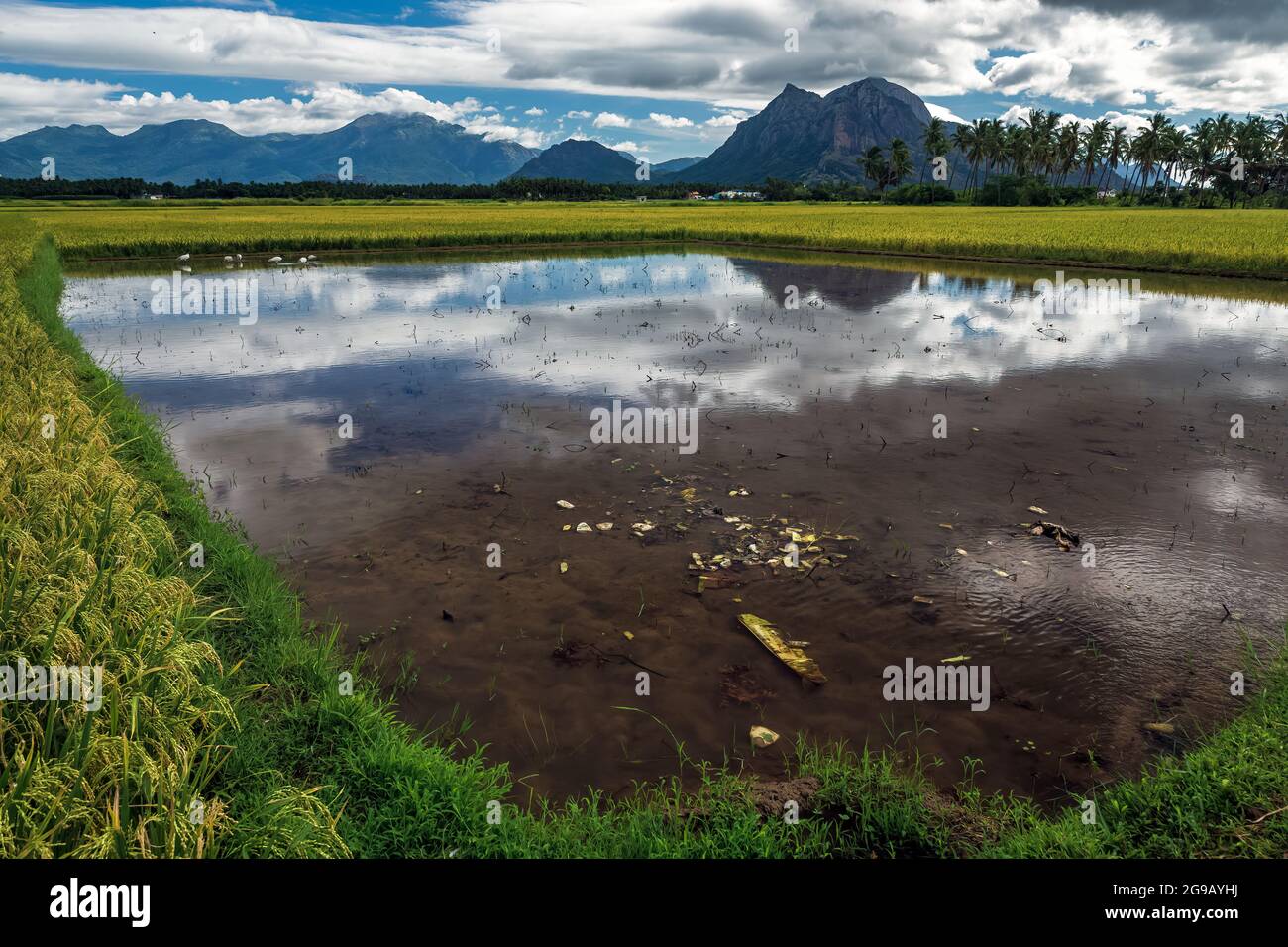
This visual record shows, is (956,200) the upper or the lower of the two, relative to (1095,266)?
upper

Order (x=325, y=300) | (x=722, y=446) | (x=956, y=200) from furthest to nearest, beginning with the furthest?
(x=956, y=200) < (x=325, y=300) < (x=722, y=446)

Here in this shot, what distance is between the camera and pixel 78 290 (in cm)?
2920

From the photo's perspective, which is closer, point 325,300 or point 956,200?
point 325,300

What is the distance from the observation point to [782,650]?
20.3 feet

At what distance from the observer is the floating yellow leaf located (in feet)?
19.5

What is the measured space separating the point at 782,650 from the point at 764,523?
2.69 meters

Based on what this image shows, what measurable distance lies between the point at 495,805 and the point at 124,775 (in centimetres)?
190

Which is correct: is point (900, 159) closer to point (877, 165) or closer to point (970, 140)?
point (877, 165)

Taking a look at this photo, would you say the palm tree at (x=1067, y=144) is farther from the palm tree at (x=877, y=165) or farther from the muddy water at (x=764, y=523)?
the muddy water at (x=764, y=523)

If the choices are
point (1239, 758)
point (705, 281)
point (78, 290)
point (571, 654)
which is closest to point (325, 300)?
point (78, 290)
